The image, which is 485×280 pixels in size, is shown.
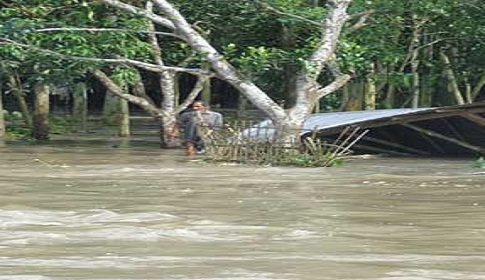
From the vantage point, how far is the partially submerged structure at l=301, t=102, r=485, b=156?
16.7m

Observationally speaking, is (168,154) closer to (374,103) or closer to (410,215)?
(374,103)

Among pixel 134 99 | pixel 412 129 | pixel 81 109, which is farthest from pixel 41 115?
pixel 412 129

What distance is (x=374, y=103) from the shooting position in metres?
24.7

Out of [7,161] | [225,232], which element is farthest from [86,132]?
[225,232]

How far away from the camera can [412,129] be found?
19.3 metres

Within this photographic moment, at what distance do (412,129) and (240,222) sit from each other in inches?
424

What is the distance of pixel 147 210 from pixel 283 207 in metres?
1.36

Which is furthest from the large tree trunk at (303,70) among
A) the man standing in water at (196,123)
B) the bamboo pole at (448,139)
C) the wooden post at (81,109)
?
the wooden post at (81,109)

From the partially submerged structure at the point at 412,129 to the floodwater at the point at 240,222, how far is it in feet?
4.15

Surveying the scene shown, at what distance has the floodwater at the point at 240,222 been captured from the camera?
6641mm

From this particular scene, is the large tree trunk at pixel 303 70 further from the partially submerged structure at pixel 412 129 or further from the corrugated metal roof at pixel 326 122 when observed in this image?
the partially submerged structure at pixel 412 129

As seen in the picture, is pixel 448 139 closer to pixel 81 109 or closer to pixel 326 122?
pixel 326 122

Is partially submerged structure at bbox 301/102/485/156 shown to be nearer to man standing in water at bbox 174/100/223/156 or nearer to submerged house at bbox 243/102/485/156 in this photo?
submerged house at bbox 243/102/485/156

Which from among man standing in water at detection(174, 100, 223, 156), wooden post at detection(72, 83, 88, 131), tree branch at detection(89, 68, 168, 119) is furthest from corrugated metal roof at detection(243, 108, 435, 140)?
wooden post at detection(72, 83, 88, 131)
